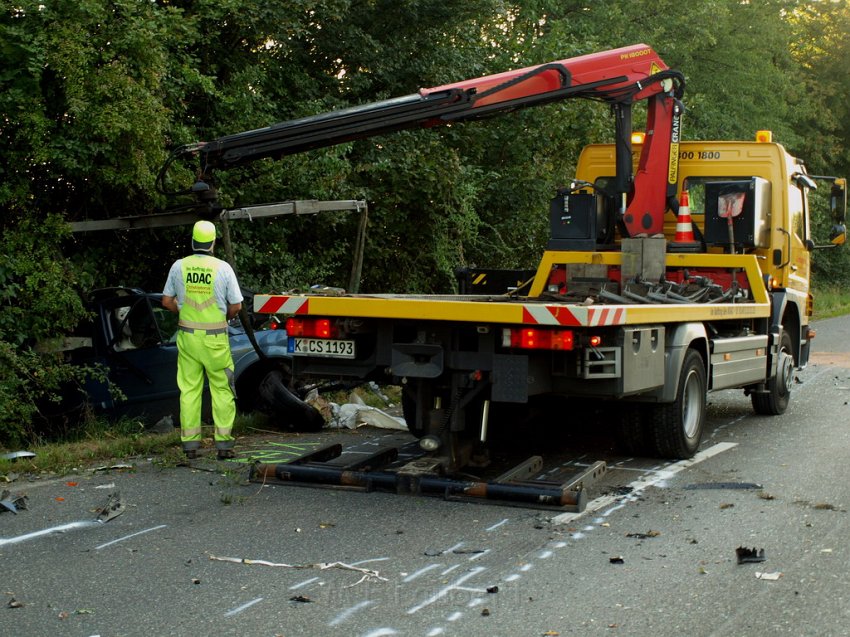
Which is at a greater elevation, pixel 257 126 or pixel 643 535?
pixel 257 126

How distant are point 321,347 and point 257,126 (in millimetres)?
6171

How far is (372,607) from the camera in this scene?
15.0 feet

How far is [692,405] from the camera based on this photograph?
8.24 meters

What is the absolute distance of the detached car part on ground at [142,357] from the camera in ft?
32.4

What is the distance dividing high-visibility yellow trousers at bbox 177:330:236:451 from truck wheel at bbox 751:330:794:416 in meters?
5.32

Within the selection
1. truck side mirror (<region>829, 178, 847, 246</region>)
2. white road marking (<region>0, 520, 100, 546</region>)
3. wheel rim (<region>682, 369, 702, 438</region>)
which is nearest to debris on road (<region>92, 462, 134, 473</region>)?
white road marking (<region>0, 520, 100, 546</region>)

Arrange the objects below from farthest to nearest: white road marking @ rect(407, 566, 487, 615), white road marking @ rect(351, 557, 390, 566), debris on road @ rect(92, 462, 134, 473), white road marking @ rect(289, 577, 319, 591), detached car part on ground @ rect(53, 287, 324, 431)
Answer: detached car part on ground @ rect(53, 287, 324, 431) → debris on road @ rect(92, 462, 134, 473) → white road marking @ rect(351, 557, 390, 566) → white road marking @ rect(289, 577, 319, 591) → white road marking @ rect(407, 566, 487, 615)

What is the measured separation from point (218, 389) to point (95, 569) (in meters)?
2.92

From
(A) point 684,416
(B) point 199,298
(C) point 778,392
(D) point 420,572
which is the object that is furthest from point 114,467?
(C) point 778,392

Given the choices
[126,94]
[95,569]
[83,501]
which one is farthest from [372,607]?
[126,94]

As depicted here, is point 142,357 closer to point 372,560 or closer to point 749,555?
point 372,560

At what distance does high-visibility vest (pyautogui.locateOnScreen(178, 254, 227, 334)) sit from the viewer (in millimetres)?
8008

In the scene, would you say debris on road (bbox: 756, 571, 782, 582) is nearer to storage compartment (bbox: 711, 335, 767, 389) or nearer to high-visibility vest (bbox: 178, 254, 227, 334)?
storage compartment (bbox: 711, 335, 767, 389)

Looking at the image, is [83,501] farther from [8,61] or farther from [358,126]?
[8,61]
